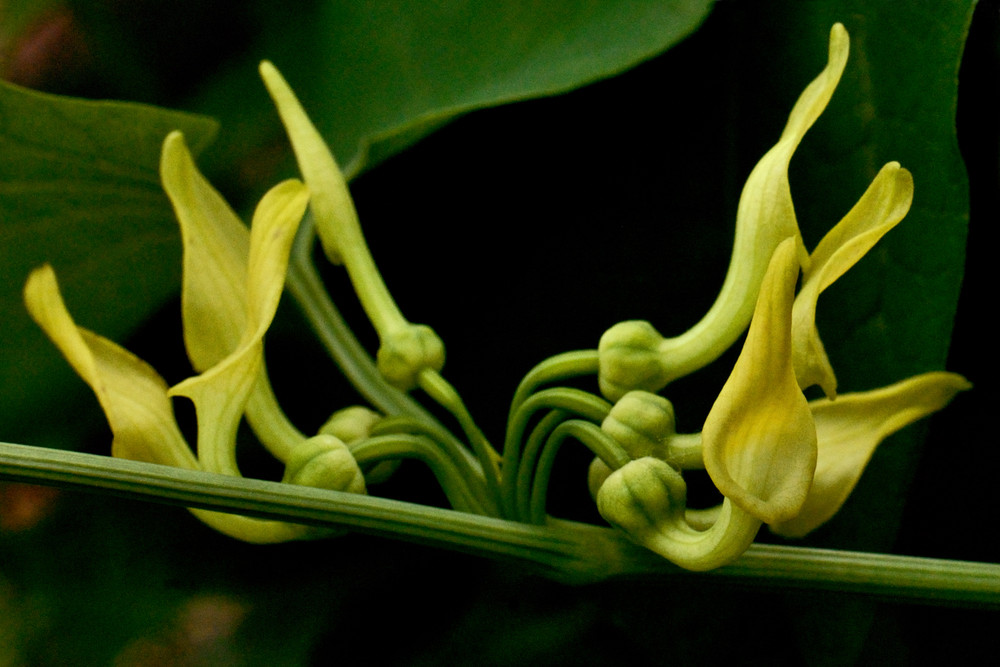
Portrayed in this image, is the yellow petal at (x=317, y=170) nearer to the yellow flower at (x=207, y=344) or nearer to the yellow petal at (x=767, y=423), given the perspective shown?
the yellow flower at (x=207, y=344)

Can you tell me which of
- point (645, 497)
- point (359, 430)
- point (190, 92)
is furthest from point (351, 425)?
point (190, 92)

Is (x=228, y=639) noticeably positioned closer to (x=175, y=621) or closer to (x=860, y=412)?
(x=175, y=621)

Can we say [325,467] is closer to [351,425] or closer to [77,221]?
[351,425]

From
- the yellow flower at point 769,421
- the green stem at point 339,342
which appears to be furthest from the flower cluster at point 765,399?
the green stem at point 339,342

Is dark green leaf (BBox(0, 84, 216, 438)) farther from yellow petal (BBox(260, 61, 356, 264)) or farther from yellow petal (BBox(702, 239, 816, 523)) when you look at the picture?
yellow petal (BBox(702, 239, 816, 523))

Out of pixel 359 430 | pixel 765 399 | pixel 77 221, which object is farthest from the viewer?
pixel 77 221

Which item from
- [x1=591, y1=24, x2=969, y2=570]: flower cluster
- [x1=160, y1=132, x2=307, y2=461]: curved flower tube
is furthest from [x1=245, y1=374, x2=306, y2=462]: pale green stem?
[x1=591, y1=24, x2=969, y2=570]: flower cluster

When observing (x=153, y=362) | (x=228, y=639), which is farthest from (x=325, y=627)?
(x=153, y=362)
